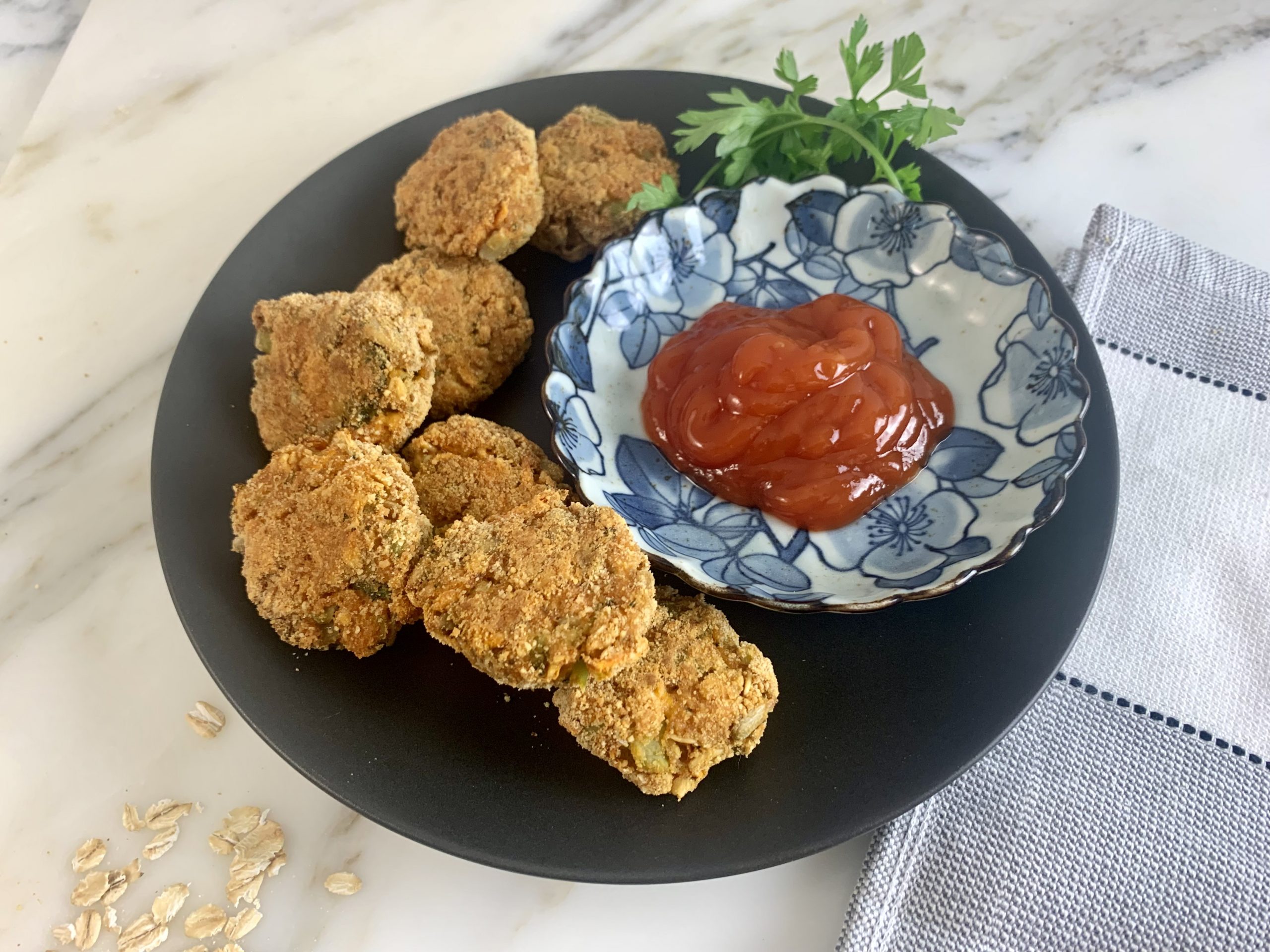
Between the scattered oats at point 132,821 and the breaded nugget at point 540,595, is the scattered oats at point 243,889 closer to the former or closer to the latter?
the scattered oats at point 132,821

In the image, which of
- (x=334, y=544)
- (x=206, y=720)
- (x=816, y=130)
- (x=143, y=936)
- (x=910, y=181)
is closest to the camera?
(x=334, y=544)

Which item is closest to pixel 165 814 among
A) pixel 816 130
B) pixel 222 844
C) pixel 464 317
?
pixel 222 844

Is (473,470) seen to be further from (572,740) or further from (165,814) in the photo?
(165,814)

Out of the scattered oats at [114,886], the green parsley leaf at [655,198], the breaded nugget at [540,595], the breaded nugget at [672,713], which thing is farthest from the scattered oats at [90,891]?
the green parsley leaf at [655,198]

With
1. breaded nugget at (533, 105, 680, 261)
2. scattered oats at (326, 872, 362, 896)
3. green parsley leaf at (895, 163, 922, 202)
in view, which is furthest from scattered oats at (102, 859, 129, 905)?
green parsley leaf at (895, 163, 922, 202)

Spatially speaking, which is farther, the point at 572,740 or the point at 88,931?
the point at 88,931

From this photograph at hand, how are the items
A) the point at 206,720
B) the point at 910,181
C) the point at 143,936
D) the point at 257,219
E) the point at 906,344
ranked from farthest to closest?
the point at 257,219 → the point at 910,181 → the point at 906,344 → the point at 206,720 → the point at 143,936

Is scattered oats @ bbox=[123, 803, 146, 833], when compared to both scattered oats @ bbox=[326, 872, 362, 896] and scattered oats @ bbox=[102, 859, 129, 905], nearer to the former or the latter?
scattered oats @ bbox=[102, 859, 129, 905]
